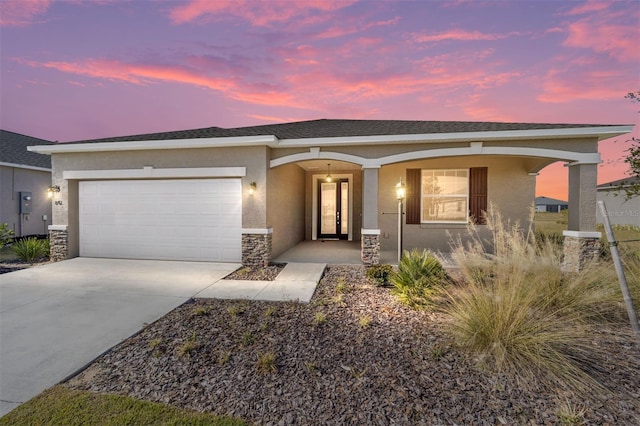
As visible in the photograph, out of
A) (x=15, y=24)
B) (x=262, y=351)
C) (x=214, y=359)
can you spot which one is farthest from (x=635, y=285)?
(x=15, y=24)

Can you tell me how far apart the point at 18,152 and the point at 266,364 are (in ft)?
54.5

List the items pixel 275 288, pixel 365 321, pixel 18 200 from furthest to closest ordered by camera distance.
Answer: pixel 18 200
pixel 275 288
pixel 365 321

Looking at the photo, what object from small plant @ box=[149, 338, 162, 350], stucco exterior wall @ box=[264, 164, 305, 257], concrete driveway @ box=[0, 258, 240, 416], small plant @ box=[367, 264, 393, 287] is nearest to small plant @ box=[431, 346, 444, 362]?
small plant @ box=[367, 264, 393, 287]

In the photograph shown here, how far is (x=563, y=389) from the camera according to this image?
237 centimetres

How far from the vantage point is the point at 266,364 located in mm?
2758

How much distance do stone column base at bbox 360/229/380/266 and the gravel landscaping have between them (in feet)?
10.5

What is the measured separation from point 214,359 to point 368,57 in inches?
362

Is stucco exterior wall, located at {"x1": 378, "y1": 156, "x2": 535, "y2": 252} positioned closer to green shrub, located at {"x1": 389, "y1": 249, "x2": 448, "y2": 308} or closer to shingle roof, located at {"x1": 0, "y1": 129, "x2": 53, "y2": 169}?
green shrub, located at {"x1": 389, "y1": 249, "x2": 448, "y2": 308}

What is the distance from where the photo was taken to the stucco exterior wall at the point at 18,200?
1095 centimetres

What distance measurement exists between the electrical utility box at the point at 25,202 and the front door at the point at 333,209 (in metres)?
12.4

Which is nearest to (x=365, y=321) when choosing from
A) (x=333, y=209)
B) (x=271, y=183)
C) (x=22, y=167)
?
(x=271, y=183)

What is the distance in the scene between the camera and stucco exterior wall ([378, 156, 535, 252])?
864 cm

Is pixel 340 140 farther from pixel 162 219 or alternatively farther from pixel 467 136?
pixel 162 219

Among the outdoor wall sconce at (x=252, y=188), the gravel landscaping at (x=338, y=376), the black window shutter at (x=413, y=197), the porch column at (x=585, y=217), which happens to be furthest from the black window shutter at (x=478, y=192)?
the outdoor wall sconce at (x=252, y=188)
